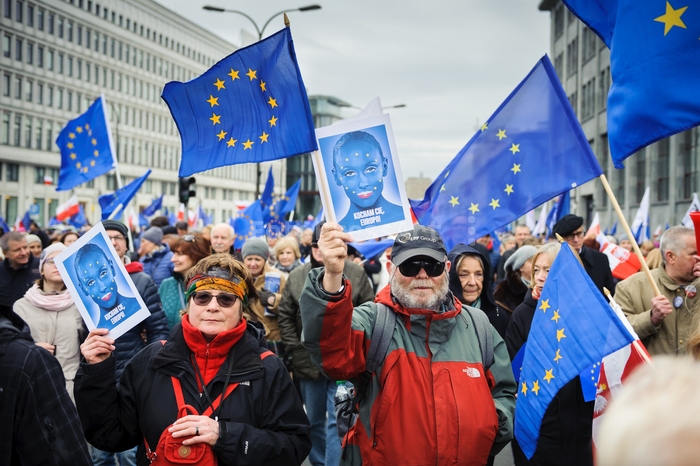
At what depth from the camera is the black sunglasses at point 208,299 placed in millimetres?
3604

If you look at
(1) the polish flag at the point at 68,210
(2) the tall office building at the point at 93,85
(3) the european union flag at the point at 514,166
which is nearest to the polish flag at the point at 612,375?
(3) the european union flag at the point at 514,166

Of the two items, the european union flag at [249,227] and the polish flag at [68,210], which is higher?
the polish flag at [68,210]

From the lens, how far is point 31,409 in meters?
2.85

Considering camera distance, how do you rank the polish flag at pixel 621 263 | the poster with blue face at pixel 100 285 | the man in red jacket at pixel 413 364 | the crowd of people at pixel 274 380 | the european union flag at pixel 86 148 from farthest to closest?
the european union flag at pixel 86 148 < the polish flag at pixel 621 263 < the poster with blue face at pixel 100 285 < the man in red jacket at pixel 413 364 < the crowd of people at pixel 274 380

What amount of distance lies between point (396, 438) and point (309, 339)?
2.08ft

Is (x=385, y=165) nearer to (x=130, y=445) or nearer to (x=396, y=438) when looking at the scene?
(x=396, y=438)

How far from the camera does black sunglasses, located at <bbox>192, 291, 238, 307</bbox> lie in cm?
360

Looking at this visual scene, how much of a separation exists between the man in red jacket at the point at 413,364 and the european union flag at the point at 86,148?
9.27 metres

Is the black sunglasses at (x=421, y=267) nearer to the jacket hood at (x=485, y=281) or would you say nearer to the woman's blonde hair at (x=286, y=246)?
the jacket hood at (x=485, y=281)

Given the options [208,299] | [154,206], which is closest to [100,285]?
[208,299]

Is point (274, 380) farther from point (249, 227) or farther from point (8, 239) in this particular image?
point (249, 227)

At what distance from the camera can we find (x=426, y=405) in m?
3.34

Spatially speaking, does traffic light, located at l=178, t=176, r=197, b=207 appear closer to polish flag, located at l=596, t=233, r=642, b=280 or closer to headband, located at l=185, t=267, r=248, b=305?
polish flag, located at l=596, t=233, r=642, b=280

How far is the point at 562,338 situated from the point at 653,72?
4.88 ft
